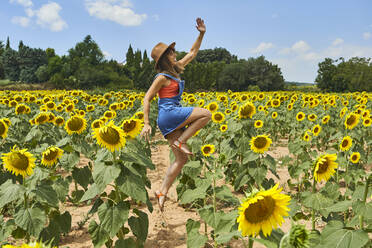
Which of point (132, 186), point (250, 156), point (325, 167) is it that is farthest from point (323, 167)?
point (132, 186)

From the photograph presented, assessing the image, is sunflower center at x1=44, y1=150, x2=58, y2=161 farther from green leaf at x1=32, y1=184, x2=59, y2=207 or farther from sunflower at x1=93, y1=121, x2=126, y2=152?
sunflower at x1=93, y1=121, x2=126, y2=152

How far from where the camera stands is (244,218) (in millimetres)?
1420

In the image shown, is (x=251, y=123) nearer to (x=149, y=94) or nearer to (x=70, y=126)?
(x=149, y=94)

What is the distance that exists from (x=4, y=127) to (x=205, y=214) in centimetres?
274

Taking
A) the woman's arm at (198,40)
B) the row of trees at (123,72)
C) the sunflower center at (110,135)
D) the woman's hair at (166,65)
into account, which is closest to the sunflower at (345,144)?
the woman's arm at (198,40)

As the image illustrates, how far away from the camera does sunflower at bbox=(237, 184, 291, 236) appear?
1420 millimetres

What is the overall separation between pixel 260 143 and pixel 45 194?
2.61 metres

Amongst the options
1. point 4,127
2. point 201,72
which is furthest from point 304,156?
point 201,72

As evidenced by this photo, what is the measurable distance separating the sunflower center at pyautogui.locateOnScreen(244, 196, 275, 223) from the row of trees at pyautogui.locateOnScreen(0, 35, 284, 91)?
4509cm

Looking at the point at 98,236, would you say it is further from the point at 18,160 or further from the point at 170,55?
the point at 170,55

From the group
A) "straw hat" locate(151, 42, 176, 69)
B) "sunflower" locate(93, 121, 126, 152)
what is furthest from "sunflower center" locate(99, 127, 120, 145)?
"straw hat" locate(151, 42, 176, 69)

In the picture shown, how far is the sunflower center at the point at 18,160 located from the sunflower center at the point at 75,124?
1.55 m

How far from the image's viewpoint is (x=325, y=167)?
2.44 m

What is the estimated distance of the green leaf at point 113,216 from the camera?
7.07 feet
